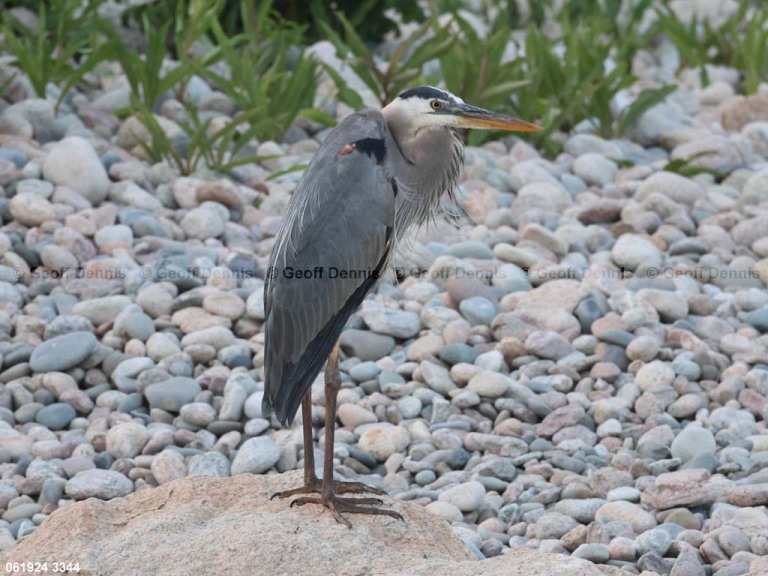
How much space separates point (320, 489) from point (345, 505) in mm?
148

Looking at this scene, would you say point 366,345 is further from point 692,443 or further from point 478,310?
point 692,443

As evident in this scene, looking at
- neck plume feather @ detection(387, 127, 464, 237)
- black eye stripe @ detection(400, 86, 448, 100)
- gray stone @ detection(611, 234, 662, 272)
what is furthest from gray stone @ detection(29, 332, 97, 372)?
gray stone @ detection(611, 234, 662, 272)

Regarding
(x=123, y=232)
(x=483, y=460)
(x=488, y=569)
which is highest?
(x=123, y=232)

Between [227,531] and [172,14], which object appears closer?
[227,531]

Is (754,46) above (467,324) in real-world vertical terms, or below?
above

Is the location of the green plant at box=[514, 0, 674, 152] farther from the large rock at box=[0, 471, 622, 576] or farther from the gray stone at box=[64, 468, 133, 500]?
the large rock at box=[0, 471, 622, 576]

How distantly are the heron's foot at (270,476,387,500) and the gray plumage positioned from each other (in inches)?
9.5

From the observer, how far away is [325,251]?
357 centimetres

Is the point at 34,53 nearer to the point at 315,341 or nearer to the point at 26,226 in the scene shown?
the point at 26,226

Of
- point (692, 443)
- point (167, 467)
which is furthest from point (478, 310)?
point (167, 467)

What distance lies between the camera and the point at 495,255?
5.87 metres

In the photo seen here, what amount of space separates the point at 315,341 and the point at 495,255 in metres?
2.45

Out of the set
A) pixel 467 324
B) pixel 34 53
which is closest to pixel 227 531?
pixel 467 324

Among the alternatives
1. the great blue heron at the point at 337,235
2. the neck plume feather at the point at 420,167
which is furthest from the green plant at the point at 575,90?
the great blue heron at the point at 337,235
